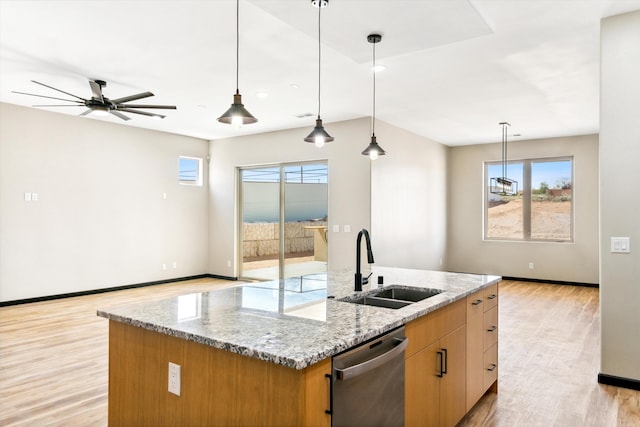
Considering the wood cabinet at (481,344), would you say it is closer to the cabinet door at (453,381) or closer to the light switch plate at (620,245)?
the cabinet door at (453,381)

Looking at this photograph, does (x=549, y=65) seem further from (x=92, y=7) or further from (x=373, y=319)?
(x=92, y=7)

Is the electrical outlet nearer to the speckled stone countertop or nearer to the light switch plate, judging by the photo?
the speckled stone countertop

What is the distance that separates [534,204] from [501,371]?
18.8 ft

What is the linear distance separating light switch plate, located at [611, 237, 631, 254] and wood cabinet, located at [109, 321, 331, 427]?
2.82 meters

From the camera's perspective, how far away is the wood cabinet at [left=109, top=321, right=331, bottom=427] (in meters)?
1.35

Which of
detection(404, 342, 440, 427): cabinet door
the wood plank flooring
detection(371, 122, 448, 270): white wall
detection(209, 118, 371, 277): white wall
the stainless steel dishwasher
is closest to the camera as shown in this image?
the stainless steel dishwasher

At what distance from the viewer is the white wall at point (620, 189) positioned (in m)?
3.12

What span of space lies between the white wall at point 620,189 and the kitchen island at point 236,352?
1860 mm

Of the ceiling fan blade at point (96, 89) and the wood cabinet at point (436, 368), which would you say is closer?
the wood cabinet at point (436, 368)

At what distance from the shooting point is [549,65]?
167 inches

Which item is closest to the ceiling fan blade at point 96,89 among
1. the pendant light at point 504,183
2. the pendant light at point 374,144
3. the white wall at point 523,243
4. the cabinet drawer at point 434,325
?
the pendant light at point 374,144

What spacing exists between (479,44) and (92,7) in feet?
10.4

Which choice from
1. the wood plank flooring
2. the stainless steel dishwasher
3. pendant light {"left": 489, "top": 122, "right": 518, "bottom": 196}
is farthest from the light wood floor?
pendant light {"left": 489, "top": 122, "right": 518, "bottom": 196}

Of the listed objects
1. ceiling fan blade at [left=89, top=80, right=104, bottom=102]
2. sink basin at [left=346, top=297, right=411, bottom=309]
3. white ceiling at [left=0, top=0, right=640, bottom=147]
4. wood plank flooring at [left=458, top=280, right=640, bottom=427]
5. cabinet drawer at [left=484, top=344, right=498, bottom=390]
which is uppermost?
white ceiling at [left=0, top=0, right=640, bottom=147]
